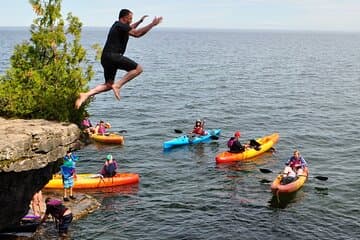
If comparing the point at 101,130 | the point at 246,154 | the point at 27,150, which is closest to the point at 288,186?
the point at 246,154

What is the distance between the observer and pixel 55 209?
17891mm

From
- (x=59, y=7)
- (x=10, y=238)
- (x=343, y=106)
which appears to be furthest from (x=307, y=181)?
(x=343, y=106)

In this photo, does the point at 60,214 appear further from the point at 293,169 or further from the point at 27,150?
the point at 293,169

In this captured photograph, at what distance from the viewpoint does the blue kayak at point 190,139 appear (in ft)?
111

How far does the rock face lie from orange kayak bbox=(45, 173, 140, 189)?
30.3 feet

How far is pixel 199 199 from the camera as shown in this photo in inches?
952

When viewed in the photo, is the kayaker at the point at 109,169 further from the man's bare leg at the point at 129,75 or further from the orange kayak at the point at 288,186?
the man's bare leg at the point at 129,75

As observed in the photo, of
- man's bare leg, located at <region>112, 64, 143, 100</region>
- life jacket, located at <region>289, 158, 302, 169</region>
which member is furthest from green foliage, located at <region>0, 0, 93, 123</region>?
life jacket, located at <region>289, 158, 302, 169</region>

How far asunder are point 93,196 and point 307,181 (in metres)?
12.3

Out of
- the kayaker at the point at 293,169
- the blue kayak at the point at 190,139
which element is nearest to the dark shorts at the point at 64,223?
the kayaker at the point at 293,169

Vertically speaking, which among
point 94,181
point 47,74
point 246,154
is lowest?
point 94,181

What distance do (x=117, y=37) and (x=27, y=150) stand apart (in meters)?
4.69

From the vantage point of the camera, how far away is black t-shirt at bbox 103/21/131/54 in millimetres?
8578

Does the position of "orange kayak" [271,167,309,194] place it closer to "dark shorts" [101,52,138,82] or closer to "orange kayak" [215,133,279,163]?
"orange kayak" [215,133,279,163]
